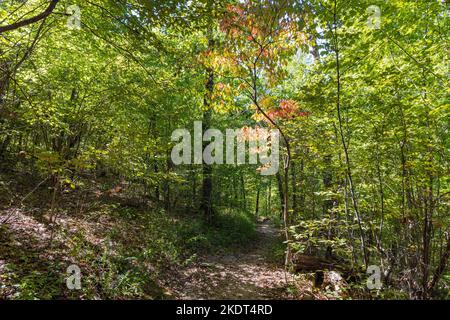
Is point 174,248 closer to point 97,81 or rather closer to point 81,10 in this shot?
point 97,81

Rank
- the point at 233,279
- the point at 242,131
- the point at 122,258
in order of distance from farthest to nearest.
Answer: the point at 233,279 < the point at 242,131 < the point at 122,258

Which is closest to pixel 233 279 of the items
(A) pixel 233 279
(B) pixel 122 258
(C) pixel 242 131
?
(A) pixel 233 279

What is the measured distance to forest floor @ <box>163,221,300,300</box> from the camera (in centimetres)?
529

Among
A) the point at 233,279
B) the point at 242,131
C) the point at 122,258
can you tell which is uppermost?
the point at 242,131

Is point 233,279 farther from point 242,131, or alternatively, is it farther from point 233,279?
point 242,131

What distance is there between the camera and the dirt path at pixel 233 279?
209 inches

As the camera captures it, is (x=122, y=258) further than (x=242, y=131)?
No

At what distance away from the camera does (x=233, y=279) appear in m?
6.25

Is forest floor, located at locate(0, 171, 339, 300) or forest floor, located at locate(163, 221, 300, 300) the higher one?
forest floor, located at locate(0, 171, 339, 300)

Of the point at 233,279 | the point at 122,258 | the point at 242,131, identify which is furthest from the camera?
the point at 233,279

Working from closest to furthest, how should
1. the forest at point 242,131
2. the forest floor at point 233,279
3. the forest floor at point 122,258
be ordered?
the forest at point 242,131 < the forest floor at point 122,258 < the forest floor at point 233,279

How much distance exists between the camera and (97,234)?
19.5 ft
